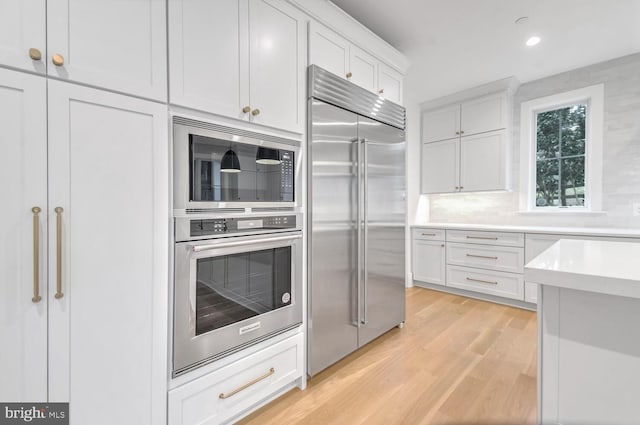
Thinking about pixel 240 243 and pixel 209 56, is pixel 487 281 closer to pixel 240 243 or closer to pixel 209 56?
pixel 240 243

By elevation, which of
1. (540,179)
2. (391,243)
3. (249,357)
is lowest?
(249,357)

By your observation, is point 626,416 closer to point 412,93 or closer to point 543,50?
point 543,50

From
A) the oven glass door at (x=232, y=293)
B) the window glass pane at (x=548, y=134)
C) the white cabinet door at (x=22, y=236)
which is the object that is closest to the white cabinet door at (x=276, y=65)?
the oven glass door at (x=232, y=293)

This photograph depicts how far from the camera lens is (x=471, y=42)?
8.82 feet

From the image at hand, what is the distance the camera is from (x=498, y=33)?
254 centimetres

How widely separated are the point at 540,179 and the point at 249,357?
404cm

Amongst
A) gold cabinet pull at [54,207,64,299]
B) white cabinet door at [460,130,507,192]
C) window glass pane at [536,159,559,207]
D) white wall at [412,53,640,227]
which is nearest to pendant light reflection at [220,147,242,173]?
gold cabinet pull at [54,207,64,299]

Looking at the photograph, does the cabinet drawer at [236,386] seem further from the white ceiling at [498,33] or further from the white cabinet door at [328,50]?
the white ceiling at [498,33]

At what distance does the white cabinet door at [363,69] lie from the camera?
2164mm

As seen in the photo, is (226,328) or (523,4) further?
(523,4)

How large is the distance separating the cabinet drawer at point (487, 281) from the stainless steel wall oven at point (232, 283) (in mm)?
2715

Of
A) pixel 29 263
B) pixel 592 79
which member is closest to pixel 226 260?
pixel 29 263

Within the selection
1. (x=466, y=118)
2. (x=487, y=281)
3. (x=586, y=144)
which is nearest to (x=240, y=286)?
(x=487, y=281)

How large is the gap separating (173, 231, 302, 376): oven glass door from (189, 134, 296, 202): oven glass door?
0.23m
